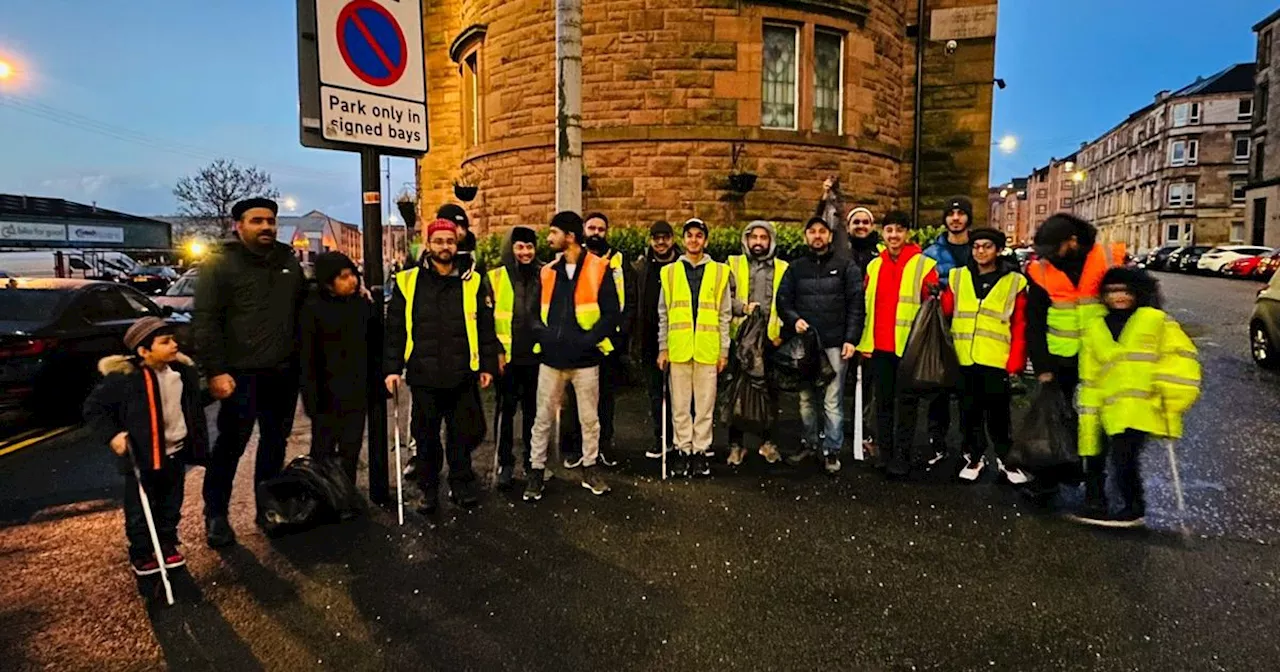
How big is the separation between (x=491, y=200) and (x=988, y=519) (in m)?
10.1

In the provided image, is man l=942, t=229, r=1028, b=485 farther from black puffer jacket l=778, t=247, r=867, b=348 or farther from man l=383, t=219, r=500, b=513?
man l=383, t=219, r=500, b=513

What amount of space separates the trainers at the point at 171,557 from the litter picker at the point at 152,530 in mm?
35

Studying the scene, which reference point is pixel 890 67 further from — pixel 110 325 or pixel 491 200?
pixel 110 325

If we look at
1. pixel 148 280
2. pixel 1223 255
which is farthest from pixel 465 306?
pixel 1223 255

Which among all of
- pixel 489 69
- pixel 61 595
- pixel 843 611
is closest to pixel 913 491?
pixel 843 611

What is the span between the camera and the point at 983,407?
5508 mm

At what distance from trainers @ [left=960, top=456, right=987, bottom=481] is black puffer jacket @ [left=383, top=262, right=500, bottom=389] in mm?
3650

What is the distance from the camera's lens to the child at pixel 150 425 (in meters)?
3.79

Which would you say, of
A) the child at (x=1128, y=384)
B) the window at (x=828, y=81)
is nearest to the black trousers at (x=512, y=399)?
the child at (x=1128, y=384)

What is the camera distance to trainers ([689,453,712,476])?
5695 mm

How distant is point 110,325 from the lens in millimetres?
8141

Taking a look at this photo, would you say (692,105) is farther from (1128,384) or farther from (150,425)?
(150,425)

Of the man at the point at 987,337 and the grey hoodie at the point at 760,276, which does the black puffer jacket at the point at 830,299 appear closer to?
the grey hoodie at the point at 760,276

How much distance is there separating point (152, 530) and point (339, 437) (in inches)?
45.9
